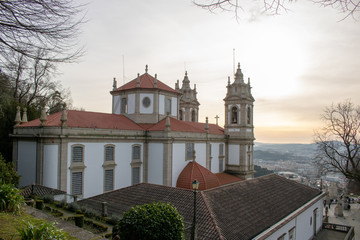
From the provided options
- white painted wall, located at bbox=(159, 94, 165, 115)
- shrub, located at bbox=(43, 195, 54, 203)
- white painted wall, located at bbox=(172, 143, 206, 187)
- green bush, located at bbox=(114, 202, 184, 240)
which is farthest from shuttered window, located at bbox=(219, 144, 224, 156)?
green bush, located at bbox=(114, 202, 184, 240)

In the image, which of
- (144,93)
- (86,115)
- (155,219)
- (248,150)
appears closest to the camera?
(155,219)

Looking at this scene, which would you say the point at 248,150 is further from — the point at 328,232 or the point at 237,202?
the point at 237,202

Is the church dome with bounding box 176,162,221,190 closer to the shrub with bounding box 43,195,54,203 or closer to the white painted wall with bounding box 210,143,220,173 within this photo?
the white painted wall with bounding box 210,143,220,173

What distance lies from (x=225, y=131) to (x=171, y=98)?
33.0 feet

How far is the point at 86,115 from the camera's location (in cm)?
2216

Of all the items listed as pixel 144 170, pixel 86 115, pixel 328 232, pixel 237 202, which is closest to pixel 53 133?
pixel 86 115

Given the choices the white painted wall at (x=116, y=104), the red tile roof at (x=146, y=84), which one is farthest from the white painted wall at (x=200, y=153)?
the white painted wall at (x=116, y=104)

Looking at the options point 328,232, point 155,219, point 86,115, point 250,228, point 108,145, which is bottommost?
point 328,232

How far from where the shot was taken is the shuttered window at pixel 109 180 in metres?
21.0

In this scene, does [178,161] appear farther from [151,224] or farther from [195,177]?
[151,224]

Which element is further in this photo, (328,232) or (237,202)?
(328,232)

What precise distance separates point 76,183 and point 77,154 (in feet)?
6.90

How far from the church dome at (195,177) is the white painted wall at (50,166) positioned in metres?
10.3

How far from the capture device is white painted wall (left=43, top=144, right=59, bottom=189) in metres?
17.8
